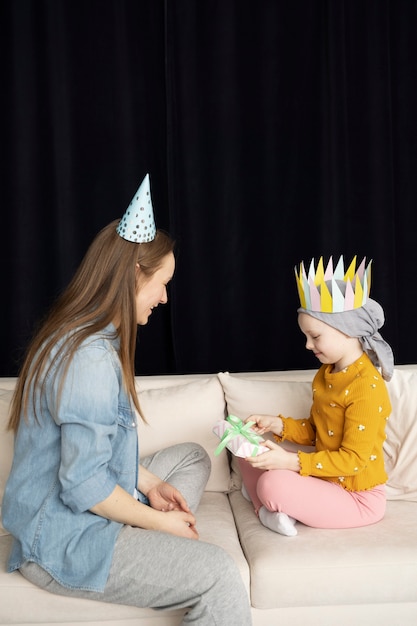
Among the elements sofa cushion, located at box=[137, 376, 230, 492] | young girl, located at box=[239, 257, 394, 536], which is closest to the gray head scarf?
young girl, located at box=[239, 257, 394, 536]

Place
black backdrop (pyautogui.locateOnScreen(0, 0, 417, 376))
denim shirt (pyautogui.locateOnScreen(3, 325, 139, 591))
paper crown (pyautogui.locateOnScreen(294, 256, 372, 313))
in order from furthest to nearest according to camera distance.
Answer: black backdrop (pyautogui.locateOnScreen(0, 0, 417, 376))
paper crown (pyautogui.locateOnScreen(294, 256, 372, 313))
denim shirt (pyautogui.locateOnScreen(3, 325, 139, 591))

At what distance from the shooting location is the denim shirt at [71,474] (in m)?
1.57

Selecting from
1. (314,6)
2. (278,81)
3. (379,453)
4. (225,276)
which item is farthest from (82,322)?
(314,6)

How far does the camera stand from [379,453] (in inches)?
81.4

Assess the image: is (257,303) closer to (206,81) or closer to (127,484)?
(206,81)

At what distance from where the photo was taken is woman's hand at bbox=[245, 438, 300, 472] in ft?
6.36

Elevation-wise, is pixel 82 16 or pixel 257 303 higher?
pixel 82 16

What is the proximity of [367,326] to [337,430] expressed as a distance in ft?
0.97

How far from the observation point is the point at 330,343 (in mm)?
2049

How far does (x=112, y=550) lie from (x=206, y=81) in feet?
7.25

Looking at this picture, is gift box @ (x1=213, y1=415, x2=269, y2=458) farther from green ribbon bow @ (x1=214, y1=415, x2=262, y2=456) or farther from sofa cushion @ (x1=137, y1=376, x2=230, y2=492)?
sofa cushion @ (x1=137, y1=376, x2=230, y2=492)

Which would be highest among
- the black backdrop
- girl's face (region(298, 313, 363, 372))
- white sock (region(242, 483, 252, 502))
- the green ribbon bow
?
the black backdrop

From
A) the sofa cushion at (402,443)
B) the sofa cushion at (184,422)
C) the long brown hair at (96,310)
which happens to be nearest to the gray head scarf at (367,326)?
the sofa cushion at (402,443)

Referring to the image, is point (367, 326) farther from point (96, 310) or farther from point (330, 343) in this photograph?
point (96, 310)
